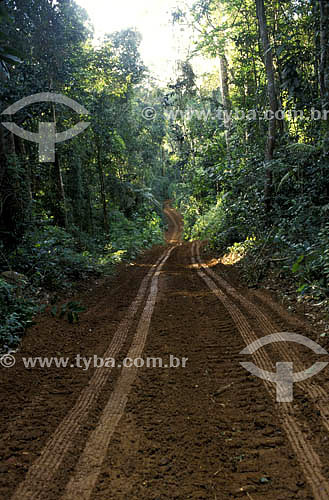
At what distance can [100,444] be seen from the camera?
8.68ft

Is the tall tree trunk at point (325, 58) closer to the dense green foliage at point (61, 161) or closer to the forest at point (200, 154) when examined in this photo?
the forest at point (200, 154)

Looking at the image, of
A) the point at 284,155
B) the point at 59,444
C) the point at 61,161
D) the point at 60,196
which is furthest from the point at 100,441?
the point at 61,161

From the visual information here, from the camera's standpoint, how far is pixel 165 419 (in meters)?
2.95

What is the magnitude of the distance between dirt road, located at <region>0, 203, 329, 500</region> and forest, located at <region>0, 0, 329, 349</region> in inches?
53.8

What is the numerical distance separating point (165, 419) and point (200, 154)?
49.4ft

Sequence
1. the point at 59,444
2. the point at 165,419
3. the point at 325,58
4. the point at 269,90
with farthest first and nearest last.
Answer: the point at 269,90, the point at 325,58, the point at 165,419, the point at 59,444

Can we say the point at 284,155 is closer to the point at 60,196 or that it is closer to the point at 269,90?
the point at 269,90

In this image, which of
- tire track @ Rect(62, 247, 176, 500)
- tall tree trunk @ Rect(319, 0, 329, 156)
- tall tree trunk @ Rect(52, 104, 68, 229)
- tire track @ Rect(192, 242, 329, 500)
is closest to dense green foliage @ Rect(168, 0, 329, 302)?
tall tree trunk @ Rect(319, 0, 329, 156)

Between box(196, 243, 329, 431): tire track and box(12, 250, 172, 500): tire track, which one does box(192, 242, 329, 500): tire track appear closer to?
box(196, 243, 329, 431): tire track

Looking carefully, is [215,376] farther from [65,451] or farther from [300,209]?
[300,209]

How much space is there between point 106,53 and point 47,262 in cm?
1207

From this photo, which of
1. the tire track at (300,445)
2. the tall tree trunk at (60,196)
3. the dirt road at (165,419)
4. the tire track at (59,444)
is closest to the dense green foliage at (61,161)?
the tall tree trunk at (60,196)

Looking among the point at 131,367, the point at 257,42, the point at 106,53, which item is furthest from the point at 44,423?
the point at 106,53

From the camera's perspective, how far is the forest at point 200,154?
→ 24.1 ft
